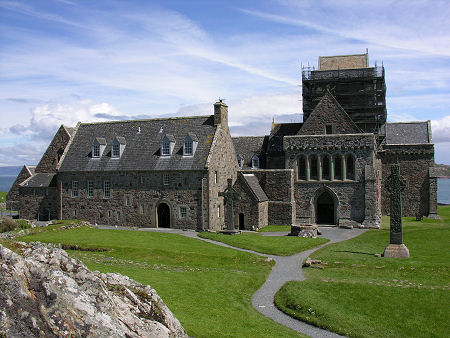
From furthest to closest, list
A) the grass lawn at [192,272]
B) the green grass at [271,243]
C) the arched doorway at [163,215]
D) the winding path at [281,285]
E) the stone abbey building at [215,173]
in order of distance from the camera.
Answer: the arched doorway at [163,215] → the stone abbey building at [215,173] → the green grass at [271,243] → the winding path at [281,285] → the grass lawn at [192,272]

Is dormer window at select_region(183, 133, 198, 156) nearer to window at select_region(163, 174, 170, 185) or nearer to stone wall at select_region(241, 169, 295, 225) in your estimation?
window at select_region(163, 174, 170, 185)

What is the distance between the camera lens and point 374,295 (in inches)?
845

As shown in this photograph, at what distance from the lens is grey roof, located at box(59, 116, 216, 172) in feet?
161

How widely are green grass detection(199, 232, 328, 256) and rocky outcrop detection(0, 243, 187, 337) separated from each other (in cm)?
2367

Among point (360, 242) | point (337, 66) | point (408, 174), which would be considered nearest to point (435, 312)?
point (360, 242)

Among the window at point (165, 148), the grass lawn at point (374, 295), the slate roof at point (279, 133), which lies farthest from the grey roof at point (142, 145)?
the grass lawn at point (374, 295)

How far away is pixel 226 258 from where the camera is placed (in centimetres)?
3086

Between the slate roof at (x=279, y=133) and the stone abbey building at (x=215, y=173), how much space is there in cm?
17

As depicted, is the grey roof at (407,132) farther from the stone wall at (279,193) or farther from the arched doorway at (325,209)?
the stone wall at (279,193)

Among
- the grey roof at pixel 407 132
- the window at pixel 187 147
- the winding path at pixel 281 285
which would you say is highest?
the grey roof at pixel 407 132

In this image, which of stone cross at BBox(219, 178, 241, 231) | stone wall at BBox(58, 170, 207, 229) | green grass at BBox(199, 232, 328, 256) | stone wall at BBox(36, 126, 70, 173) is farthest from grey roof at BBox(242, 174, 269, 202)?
stone wall at BBox(36, 126, 70, 173)

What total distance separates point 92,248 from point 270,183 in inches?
1011

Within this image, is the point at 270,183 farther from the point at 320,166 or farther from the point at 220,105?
the point at 220,105

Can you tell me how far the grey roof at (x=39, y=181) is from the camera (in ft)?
187
